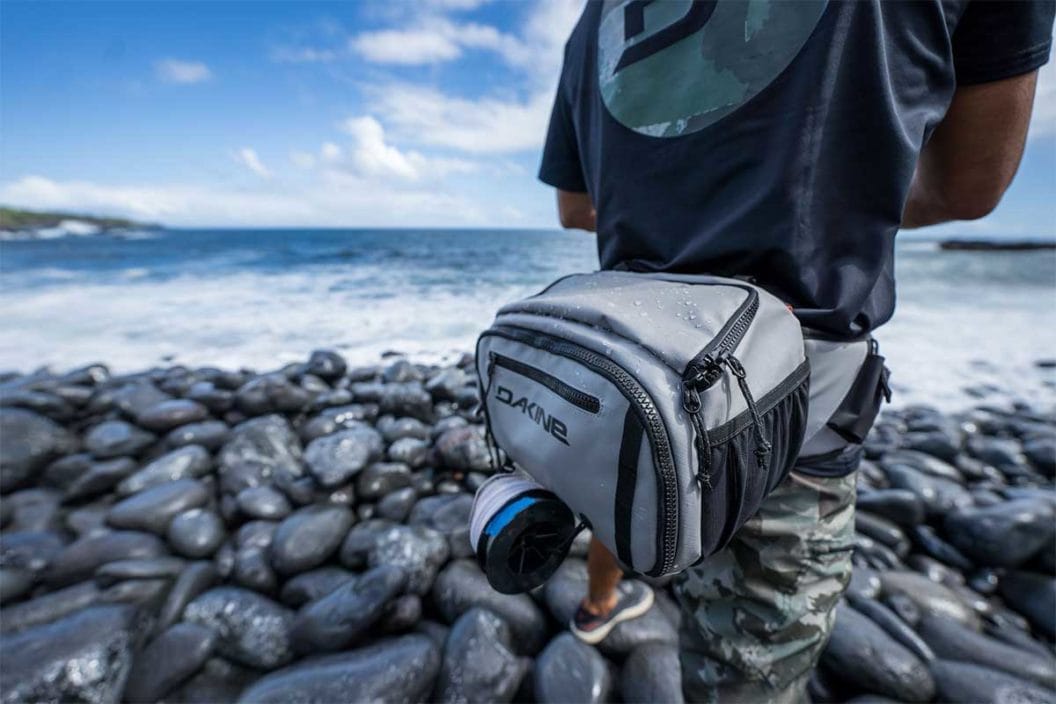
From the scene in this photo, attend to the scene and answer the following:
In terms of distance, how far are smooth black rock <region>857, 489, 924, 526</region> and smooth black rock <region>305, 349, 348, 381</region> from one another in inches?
222

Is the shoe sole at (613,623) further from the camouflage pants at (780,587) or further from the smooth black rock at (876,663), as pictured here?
the camouflage pants at (780,587)

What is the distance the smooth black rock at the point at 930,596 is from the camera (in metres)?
2.40

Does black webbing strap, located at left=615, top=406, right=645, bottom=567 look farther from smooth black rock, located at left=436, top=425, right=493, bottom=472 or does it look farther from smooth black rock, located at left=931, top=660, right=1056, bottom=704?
smooth black rock, located at left=436, top=425, right=493, bottom=472

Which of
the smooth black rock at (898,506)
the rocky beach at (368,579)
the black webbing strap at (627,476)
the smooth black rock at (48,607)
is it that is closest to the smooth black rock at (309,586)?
the rocky beach at (368,579)

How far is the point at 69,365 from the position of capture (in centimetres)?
720

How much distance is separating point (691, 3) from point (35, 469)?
530 cm

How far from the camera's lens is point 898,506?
3115 millimetres

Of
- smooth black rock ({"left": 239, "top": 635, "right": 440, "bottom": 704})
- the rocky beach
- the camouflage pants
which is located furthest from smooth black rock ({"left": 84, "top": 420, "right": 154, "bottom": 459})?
the camouflage pants

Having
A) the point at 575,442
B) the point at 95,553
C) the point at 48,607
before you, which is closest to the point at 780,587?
the point at 575,442

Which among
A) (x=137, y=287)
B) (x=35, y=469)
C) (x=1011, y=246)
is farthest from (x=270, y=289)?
(x=1011, y=246)

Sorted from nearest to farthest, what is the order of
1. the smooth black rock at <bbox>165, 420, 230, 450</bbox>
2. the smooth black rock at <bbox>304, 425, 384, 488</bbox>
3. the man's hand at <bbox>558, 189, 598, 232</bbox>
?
the man's hand at <bbox>558, 189, 598, 232</bbox>
the smooth black rock at <bbox>304, 425, 384, 488</bbox>
the smooth black rock at <bbox>165, 420, 230, 450</bbox>

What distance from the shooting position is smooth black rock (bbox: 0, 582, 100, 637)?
7.32ft

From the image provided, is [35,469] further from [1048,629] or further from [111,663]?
[1048,629]

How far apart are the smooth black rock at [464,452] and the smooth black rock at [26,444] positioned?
127 inches
